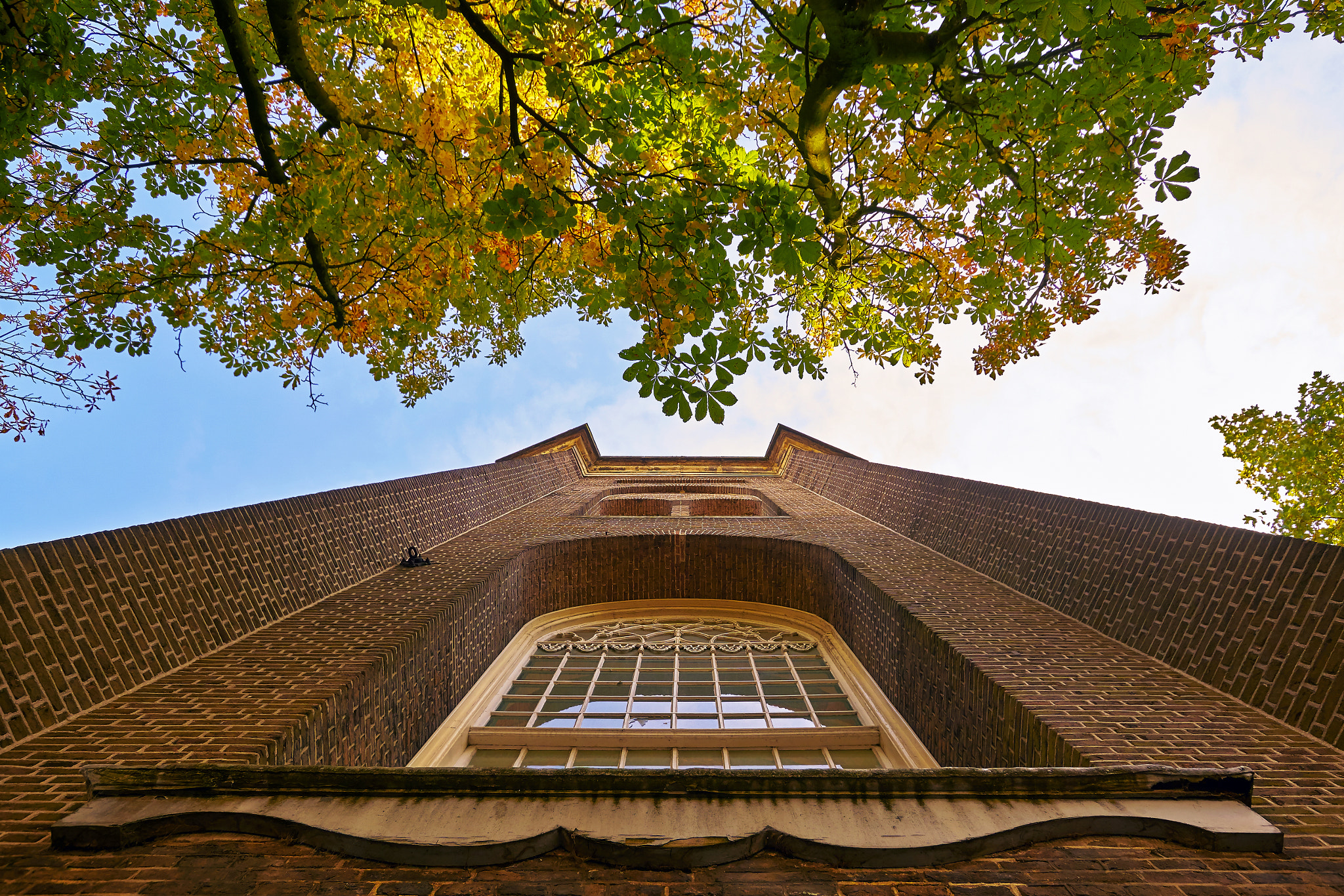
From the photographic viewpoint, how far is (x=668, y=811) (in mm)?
2510

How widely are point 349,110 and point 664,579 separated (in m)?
7.73

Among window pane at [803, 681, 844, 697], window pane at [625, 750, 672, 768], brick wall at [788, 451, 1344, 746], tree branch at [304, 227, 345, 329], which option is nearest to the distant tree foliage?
brick wall at [788, 451, 1344, 746]

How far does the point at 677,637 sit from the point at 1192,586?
5913 mm

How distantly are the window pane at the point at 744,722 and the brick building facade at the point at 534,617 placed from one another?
59.7 inches

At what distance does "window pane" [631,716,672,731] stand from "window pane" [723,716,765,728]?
23.2 inches

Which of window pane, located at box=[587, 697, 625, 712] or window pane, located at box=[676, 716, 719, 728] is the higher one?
window pane, located at box=[676, 716, 719, 728]

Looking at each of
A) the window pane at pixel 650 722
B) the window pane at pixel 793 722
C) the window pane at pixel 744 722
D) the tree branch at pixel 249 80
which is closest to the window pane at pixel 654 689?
the window pane at pixel 650 722

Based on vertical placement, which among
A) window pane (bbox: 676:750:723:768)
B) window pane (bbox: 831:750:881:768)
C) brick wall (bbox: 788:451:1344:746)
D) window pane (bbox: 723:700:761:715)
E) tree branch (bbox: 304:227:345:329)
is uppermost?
tree branch (bbox: 304:227:345:329)

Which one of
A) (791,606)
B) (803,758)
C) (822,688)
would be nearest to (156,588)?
(803,758)

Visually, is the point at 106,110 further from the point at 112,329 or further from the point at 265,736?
the point at 265,736

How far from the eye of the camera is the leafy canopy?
347 centimetres

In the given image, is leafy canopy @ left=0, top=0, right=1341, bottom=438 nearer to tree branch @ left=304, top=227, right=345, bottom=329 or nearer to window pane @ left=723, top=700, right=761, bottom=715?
tree branch @ left=304, top=227, right=345, bottom=329

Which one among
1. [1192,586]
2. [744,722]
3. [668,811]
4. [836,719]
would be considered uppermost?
[1192,586]

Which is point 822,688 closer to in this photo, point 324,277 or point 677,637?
point 677,637
